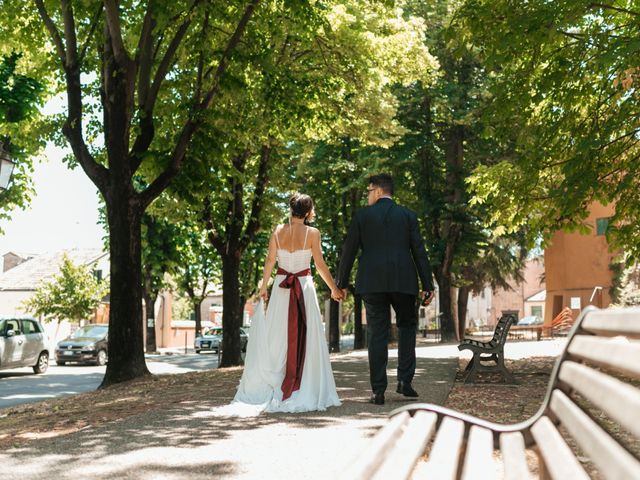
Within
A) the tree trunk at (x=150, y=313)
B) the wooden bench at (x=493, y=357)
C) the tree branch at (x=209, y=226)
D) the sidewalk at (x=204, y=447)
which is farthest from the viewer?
the tree trunk at (x=150, y=313)

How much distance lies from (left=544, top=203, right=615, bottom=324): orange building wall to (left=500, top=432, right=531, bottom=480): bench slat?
40750 mm

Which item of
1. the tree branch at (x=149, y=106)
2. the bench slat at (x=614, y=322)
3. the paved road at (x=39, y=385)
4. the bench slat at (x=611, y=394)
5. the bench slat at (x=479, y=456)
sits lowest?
the paved road at (x=39, y=385)

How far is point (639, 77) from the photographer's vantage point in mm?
12641

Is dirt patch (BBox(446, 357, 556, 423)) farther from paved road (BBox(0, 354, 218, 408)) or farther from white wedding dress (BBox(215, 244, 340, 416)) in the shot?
paved road (BBox(0, 354, 218, 408))

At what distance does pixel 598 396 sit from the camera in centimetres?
233

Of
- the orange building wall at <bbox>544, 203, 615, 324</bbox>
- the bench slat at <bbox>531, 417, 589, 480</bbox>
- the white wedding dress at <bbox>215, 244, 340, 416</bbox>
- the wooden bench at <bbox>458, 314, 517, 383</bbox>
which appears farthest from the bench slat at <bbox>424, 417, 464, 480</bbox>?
the orange building wall at <bbox>544, 203, 615, 324</bbox>

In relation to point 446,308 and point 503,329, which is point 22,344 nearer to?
point 446,308

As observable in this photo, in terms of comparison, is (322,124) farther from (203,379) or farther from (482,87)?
(482,87)

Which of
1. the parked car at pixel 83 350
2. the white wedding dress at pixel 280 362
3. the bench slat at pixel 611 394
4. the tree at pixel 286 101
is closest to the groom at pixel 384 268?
the white wedding dress at pixel 280 362

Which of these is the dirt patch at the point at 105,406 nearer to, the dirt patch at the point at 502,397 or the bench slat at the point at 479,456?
the dirt patch at the point at 502,397

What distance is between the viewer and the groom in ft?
23.8

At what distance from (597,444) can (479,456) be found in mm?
A: 671

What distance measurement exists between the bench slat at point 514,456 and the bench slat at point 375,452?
→ 1.35 feet

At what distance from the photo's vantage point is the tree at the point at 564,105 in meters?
10.6
